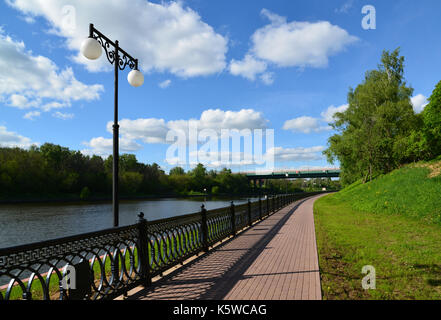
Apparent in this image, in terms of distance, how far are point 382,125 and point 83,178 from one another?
66667mm

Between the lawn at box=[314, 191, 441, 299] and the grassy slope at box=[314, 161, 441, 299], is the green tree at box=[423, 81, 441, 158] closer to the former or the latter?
the grassy slope at box=[314, 161, 441, 299]

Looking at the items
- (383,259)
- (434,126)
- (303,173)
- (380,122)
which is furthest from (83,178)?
(383,259)

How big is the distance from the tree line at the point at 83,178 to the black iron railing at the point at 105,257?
49965 millimetres

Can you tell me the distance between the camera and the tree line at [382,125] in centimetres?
2766

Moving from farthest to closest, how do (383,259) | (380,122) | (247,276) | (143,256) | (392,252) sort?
1. (380,122)
2. (392,252)
3. (383,259)
4. (247,276)
5. (143,256)

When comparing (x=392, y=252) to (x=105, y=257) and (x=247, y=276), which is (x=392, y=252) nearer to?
(x=247, y=276)

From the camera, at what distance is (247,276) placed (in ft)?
16.3

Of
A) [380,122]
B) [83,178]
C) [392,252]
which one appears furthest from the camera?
[83,178]

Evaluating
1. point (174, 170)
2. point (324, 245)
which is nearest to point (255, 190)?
point (174, 170)

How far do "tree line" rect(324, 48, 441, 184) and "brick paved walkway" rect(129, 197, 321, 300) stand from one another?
953 inches

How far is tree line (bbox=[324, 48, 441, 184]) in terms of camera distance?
27.7m

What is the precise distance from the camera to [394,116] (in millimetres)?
28656

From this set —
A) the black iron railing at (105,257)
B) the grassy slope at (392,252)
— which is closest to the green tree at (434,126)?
the grassy slope at (392,252)

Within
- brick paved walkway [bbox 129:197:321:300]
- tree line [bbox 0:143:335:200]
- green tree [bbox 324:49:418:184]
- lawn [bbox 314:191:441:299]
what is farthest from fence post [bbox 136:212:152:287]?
tree line [bbox 0:143:335:200]
